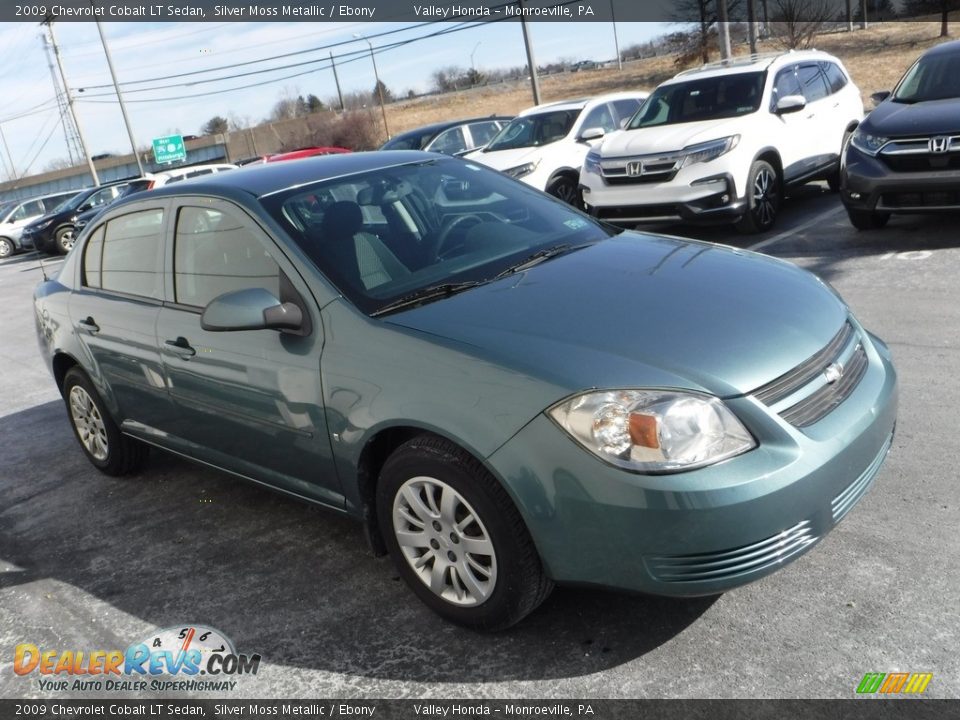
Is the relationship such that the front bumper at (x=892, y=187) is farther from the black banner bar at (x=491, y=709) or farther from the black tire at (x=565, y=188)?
the black banner bar at (x=491, y=709)

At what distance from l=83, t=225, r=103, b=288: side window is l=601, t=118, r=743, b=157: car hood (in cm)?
577

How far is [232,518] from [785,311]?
289cm

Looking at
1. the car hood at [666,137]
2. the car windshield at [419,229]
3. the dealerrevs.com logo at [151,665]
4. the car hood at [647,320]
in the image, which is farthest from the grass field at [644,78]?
the dealerrevs.com logo at [151,665]

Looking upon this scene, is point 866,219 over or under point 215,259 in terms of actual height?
under

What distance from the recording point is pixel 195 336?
4.00m

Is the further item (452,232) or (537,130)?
(537,130)

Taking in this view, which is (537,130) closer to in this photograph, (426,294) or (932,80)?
(932,80)

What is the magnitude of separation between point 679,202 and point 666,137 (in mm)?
831

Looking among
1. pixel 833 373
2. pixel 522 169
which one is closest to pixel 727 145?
pixel 522 169

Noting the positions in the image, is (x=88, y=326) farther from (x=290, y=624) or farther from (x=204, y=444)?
(x=290, y=624)

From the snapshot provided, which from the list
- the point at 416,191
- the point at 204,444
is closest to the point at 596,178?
the point at 416,191

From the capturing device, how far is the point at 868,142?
7.91 meters

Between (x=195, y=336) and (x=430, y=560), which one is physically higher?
(x=195, y=336)

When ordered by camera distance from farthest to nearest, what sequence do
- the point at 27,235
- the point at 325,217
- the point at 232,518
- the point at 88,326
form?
the point at 27,235, the point at 88,326, the point at 232,518, the point at 325,217
